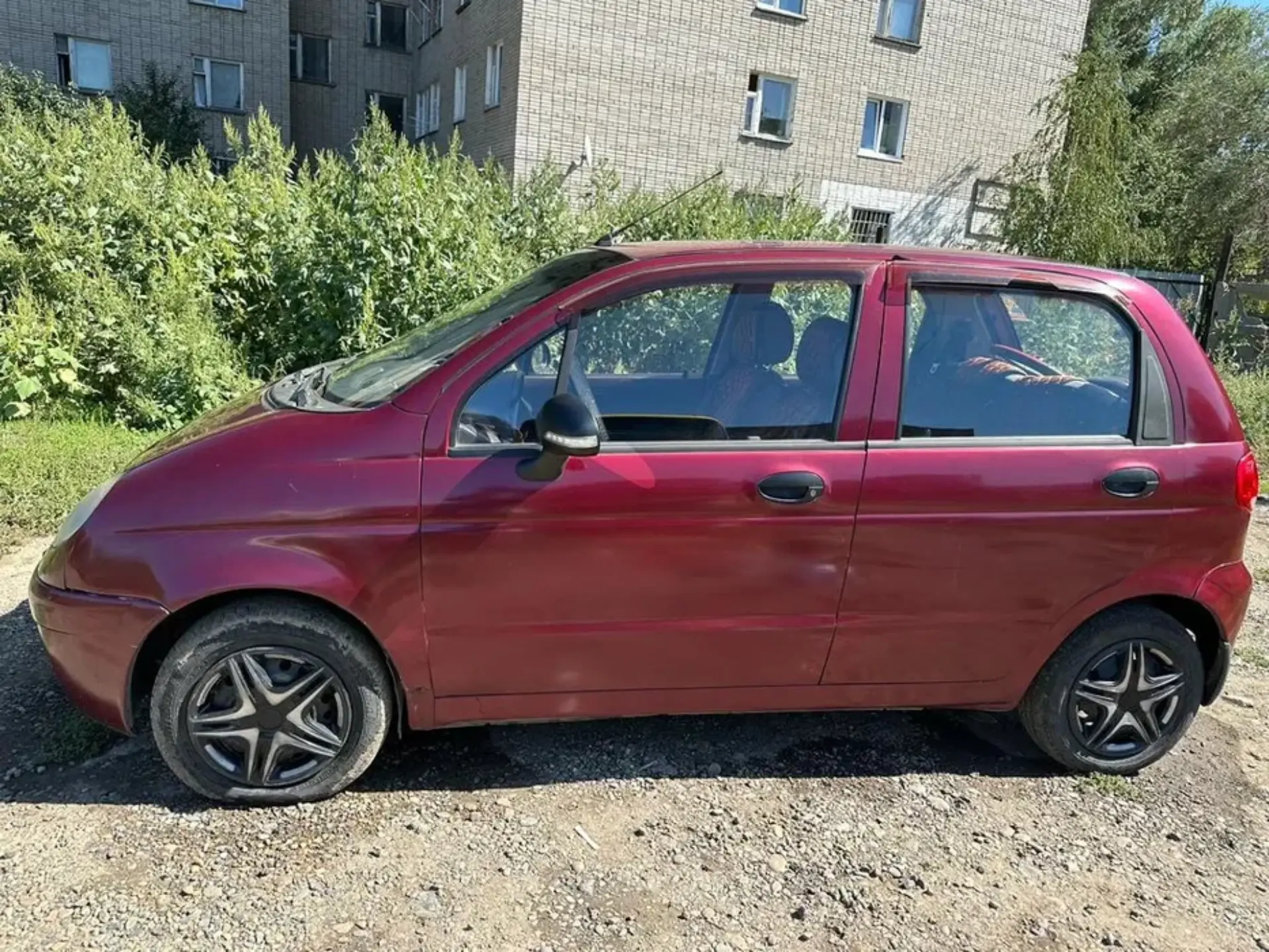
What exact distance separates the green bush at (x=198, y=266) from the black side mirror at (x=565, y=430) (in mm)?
Answer: 5155

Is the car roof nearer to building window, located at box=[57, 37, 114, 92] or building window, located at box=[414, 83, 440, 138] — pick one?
building window, located at box=[414, 83, 440, 138]

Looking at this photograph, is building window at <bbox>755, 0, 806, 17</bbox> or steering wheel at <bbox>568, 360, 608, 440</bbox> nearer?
steering wheel at <bbox>568, 360, 608, 440</bbox>

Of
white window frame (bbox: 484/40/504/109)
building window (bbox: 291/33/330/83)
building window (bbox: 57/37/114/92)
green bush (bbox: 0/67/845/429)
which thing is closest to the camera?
green bush (bbox: 0/67/845/429)

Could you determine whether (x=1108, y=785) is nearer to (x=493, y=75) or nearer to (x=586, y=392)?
(x=586, y=392)

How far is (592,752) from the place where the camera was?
3.30m

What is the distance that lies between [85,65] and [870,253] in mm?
26432

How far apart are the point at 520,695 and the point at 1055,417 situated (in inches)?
81.3

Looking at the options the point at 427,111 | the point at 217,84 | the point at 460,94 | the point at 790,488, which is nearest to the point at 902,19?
the point at 460,94

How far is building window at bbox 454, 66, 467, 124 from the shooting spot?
20641 millimetres

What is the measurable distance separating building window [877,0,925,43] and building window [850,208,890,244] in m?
3.82

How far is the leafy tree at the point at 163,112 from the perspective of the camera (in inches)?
837

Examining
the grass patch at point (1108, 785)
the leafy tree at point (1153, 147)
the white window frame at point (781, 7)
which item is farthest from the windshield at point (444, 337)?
the white window frame at point (781, 7)

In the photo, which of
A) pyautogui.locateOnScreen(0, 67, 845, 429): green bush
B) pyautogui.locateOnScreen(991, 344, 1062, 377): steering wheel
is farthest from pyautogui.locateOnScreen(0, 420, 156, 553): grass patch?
pyautogui.locateOnScreen(991, 344, 1062, 377): steering wheel

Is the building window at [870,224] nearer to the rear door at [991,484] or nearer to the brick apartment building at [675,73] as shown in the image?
the brick apartment building at [675,73]
